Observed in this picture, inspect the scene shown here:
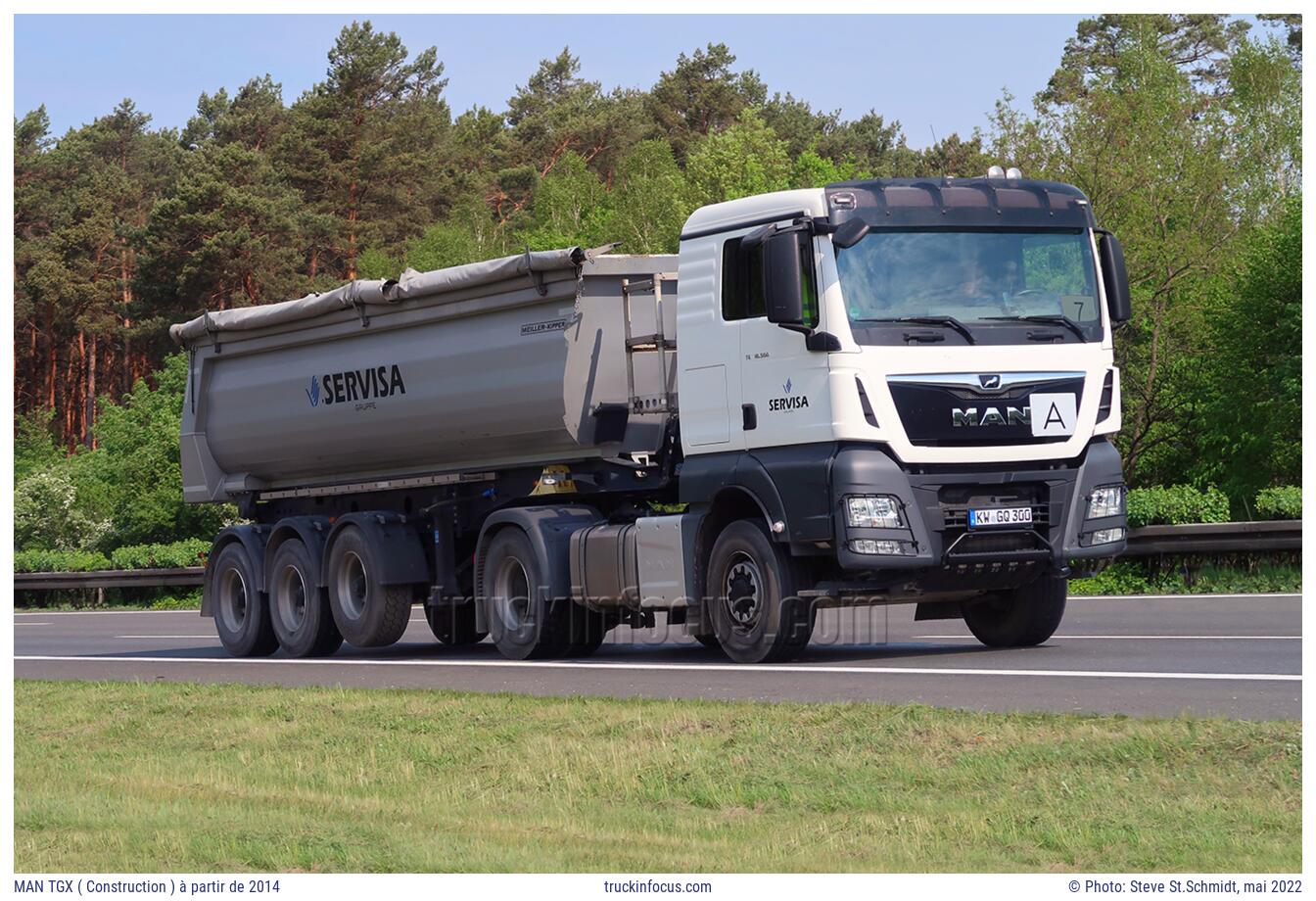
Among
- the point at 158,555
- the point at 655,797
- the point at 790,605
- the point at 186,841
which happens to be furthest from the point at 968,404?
the point at 158,555

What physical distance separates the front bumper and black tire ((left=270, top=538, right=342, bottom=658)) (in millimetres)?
6926

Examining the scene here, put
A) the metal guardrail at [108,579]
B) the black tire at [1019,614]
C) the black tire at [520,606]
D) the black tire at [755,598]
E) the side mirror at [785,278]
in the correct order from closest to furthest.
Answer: the side mirror at [785,278] < the black tire at [755,598] < the black tire at [1019,614] < the black tire at [520,606] < the metal guardrail at [108,579]

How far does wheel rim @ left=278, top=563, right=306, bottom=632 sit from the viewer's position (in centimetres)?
1939

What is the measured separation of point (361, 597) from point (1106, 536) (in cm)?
758

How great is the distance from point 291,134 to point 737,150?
612 inches

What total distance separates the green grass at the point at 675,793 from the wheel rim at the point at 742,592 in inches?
103

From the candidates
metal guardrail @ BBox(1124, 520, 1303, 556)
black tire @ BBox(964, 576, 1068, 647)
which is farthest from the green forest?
black tire @ BBox(964, 576, 1068, 647)

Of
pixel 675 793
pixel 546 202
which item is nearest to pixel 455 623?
pixel 675 793

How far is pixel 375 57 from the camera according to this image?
68.7 m

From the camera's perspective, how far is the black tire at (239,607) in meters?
19.8

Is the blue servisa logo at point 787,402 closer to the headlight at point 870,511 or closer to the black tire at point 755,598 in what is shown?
the headlight at point 870,511

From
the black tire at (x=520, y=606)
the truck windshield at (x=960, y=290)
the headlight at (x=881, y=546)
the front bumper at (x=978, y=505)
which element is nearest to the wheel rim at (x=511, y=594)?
the black tire at (x=520, y=606)

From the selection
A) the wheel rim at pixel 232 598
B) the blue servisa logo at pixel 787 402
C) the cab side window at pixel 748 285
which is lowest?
the wheel rim at pixel 232 598
